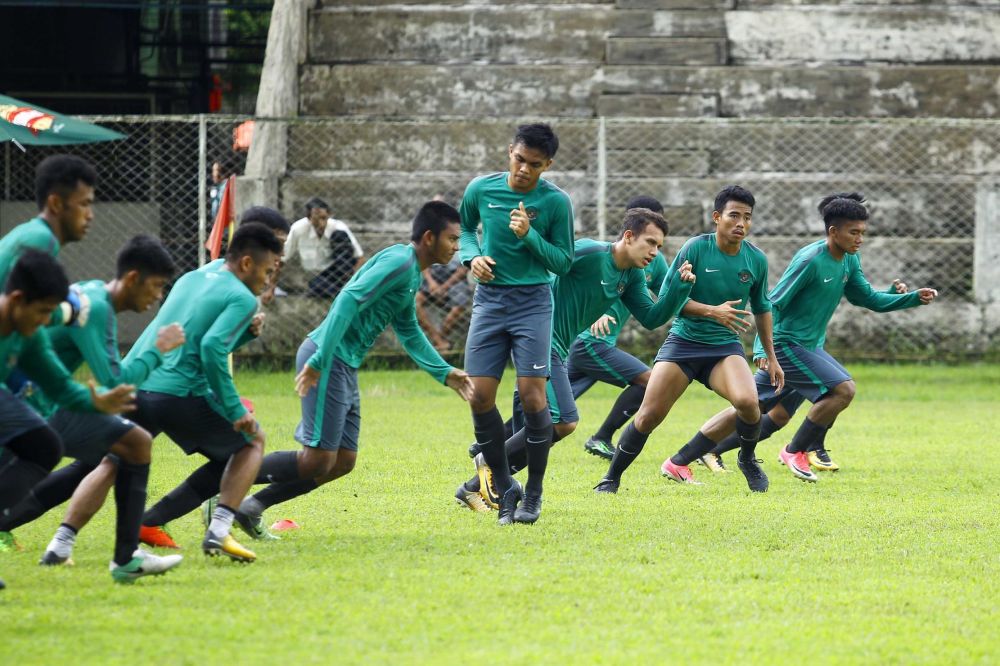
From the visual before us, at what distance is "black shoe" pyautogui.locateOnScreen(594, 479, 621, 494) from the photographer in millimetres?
9391

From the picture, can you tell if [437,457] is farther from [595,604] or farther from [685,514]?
[595,604]

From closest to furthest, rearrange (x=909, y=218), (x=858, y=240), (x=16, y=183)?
(x=858, y=240)
(x=909, y=218)
(x=16, y=183)

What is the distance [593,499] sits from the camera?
910 centimetres

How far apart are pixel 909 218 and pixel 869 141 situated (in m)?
1.05

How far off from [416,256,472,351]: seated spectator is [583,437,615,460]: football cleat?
5.84 m

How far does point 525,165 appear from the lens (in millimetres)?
8188

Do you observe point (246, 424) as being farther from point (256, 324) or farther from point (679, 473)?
point (679, 473)

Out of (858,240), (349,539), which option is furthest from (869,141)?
(349,539)

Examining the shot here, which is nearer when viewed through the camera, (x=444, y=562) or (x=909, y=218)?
(x=444, y=562)

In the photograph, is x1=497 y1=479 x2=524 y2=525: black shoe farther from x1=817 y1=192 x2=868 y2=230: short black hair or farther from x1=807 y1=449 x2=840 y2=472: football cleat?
x1=817 y1=192 x2=868 y2=230: short black hair

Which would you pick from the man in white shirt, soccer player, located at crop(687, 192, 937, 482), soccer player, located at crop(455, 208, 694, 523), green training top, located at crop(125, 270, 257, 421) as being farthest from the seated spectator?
green training top, located at crop(125, 270, 257, 421)

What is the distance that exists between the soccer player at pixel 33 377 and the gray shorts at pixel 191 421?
689mm

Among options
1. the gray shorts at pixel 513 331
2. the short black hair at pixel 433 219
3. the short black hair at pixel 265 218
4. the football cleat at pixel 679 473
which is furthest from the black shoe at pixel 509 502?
the football cleat at pixel 679 473

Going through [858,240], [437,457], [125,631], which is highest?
[858,240]
